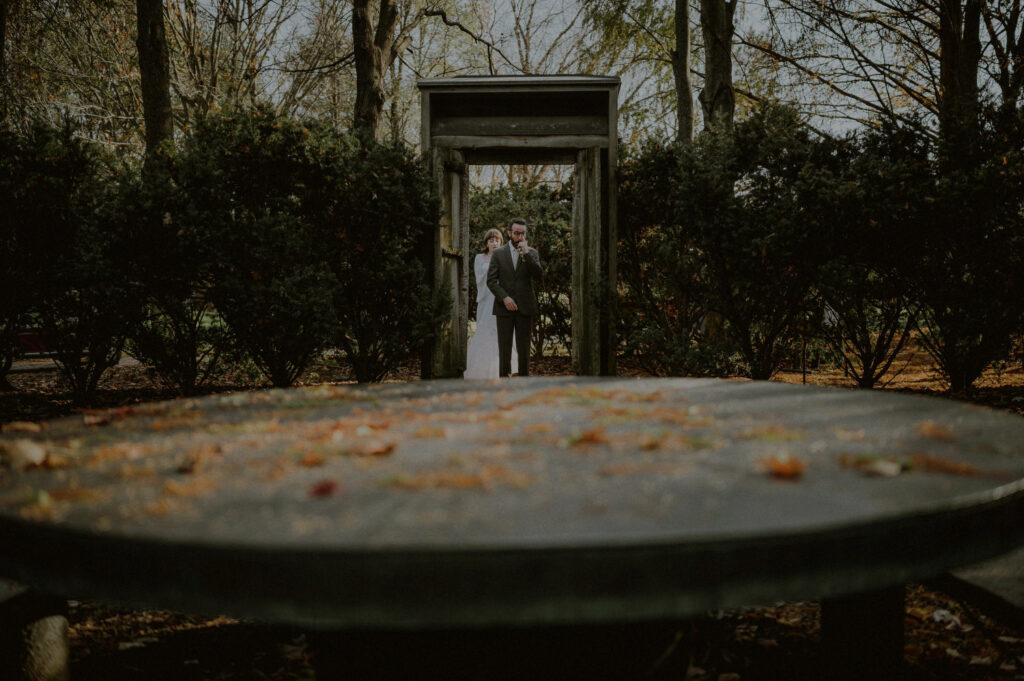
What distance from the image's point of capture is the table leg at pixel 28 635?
2014 mm

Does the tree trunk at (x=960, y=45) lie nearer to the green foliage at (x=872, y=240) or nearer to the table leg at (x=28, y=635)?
the green foliage at (x=872, y=240)

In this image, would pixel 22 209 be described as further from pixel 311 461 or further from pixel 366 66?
pixel 311 461

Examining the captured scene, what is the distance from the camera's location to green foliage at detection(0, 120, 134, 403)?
6637 millimetres

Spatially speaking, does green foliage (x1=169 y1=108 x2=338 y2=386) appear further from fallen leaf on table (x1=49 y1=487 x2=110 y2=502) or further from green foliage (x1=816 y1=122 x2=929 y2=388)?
fallen leaf on table (x1=49 y1=487 x2=110 y2=502)

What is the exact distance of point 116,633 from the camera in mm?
3049

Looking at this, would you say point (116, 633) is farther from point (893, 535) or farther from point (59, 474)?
point (893, 535)

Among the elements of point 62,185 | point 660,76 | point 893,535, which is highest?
point 660,76

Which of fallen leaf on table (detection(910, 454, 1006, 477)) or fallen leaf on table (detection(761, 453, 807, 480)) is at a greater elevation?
fallen leaf on table (detection(761, 453, 807, 480))

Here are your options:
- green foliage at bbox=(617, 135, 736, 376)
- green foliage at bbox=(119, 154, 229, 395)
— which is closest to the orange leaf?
green foliage at bbox=(617, 135, 736, 376)

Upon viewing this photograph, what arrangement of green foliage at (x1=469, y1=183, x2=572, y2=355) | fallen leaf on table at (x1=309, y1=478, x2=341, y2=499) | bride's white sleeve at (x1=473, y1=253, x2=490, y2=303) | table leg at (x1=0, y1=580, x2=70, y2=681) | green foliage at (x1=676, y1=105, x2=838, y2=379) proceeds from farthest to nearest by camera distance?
green foliage at (x1=469, y1=183, x2=572, y2=355) → bride's white sleeve at (x1=473, y1=253, x2=490, y2=303) → green foliage at (x1=676, y1=105, x2=838, y2=379) → table leg at (x1=0, y1=580, x2=70, y2=681) → fallen leaf on table at (x1=309, y1=478, x2=341, y2=499)

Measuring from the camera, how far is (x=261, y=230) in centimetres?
664

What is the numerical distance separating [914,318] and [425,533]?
7.19m

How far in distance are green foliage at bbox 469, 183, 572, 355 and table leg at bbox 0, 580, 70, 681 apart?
379 inches

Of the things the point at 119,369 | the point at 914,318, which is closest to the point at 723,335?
the point at 914,318
